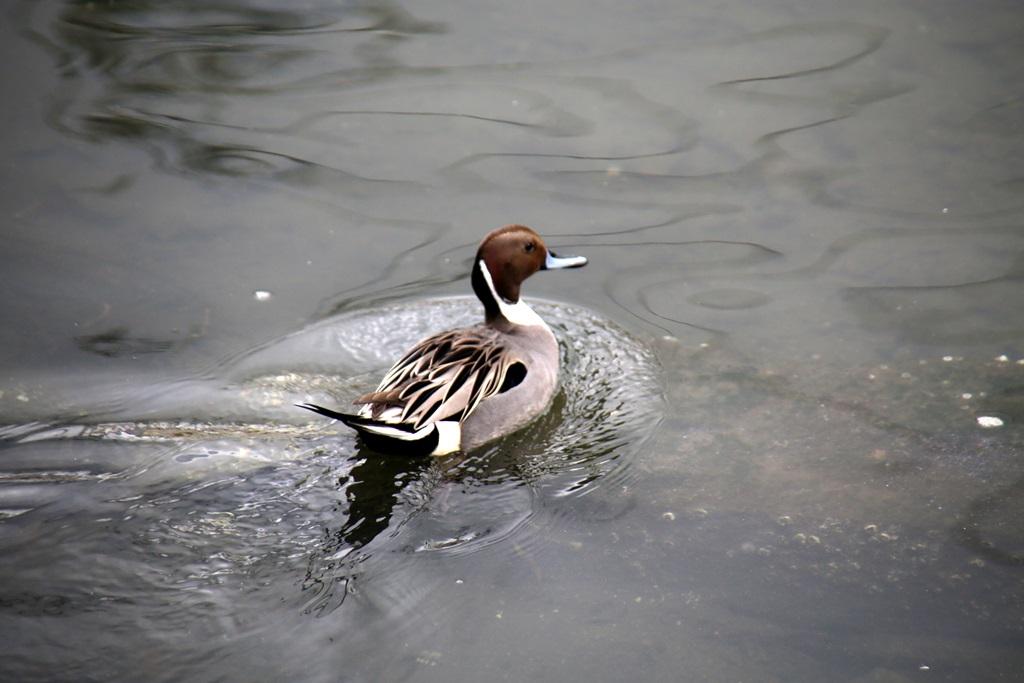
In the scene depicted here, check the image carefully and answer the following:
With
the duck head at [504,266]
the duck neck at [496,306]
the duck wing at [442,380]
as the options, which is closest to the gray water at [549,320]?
the duck wing at [442,380]

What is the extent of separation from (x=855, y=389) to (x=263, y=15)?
6.45 m

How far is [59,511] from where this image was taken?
4.72 meters

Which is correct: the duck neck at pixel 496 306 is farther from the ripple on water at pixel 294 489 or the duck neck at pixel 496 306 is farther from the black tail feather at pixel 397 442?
the black tail feather at pixel 397 442

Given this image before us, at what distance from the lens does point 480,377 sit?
5379 millimetres

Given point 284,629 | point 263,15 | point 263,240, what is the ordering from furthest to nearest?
point 263,15 → point 263,240 → point 284,629

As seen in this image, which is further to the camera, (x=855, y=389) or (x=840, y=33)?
(x=840, y=33)

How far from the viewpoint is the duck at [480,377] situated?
506 centimetres

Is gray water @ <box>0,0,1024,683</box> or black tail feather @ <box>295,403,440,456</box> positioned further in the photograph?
black tail feather @ <box>295,403,440,456</box>

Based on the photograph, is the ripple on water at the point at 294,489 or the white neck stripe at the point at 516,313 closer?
the ripple on water at the point at 294,489

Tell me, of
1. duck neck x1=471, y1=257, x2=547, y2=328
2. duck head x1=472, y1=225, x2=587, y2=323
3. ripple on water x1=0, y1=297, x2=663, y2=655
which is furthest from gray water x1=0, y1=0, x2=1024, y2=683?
duck head x1=472, y1=225, x2=587, y2=323

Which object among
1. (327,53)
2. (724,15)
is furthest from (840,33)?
(327,53)

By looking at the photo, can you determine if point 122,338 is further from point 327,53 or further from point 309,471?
point 327,53

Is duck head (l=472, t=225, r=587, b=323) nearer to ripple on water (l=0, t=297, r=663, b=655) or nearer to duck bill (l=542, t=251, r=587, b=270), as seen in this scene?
duck bill (l=542, t=251, r=587, b=270)

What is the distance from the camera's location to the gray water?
422 centimetres
